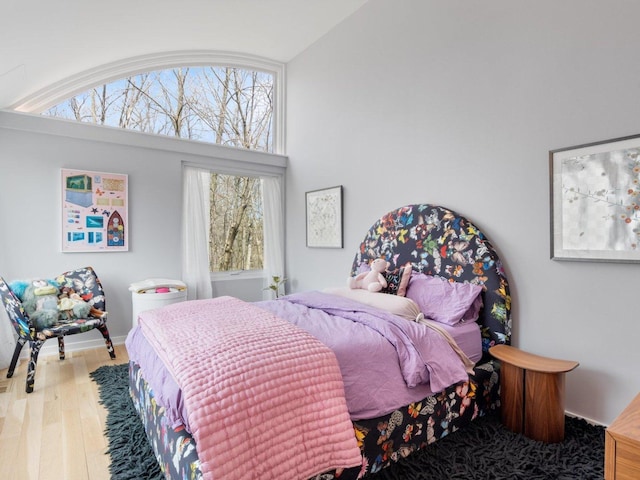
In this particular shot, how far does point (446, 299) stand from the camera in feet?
7.75

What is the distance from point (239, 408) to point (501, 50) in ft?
8.79

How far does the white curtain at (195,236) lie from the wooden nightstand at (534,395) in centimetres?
→ 319

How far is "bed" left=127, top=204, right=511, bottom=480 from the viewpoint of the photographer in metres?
1.48

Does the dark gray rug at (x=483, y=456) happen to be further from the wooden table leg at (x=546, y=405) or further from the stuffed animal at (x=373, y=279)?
the stuffed animal at (x=373, y=279)

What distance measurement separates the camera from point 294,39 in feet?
13.5

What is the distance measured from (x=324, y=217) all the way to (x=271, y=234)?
3.35ft

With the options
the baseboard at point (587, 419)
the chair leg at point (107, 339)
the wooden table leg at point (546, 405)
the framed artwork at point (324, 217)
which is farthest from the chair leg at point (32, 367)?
the baseboard at point (587, 419)

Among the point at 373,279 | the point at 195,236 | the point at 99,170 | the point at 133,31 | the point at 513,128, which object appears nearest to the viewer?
the point at 513,128

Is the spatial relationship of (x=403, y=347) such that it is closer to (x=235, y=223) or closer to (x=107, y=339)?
(x=107, y=339)

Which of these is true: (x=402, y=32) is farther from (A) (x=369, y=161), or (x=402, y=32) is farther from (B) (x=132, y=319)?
(B) (x=132, y=319)

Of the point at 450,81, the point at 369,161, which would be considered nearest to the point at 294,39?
the point at 369,161

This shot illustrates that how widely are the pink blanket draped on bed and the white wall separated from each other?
237 centimetres

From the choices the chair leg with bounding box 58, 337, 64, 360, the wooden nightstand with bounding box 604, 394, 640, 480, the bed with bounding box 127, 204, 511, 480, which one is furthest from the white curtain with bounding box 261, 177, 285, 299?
the wooden nightstand with bounding box 604, 394, 640, 480

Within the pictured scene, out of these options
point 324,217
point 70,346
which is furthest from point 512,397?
point 70,346
